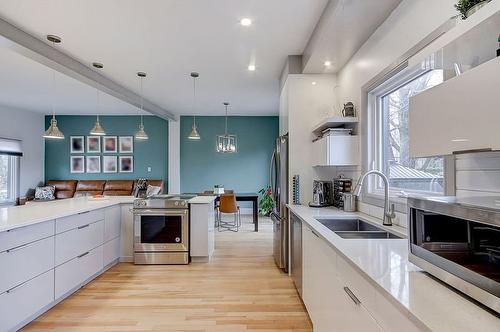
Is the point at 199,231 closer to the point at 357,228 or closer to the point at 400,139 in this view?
the point at 357,228

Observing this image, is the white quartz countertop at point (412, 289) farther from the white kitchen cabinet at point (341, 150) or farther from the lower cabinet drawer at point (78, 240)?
the lower cabinet drawer at point (78, 240)

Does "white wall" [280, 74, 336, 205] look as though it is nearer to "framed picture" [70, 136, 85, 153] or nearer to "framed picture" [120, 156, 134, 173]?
"framed picture" [120, 156, 134, 173]

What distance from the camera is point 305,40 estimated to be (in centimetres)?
332

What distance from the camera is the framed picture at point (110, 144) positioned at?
8062 millimetres

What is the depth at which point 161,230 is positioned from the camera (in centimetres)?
407

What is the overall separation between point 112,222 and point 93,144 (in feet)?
16.2

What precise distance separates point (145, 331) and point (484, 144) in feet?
8.19

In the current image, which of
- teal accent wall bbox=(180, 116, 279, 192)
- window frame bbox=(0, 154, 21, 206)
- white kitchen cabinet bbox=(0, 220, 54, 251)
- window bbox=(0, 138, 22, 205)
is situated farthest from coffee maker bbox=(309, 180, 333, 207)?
window frame bbox=(0, 154, 21, 206)

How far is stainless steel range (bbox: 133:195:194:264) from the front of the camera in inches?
159

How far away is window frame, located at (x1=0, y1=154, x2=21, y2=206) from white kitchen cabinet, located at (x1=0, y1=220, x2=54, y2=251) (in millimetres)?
5719

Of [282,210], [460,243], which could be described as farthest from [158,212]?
[460,243]

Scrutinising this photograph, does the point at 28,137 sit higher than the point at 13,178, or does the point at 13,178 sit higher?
the point at 28,137

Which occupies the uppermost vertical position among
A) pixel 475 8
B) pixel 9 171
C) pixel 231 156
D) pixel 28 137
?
pixel 28 137

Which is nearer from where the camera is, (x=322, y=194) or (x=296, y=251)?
(x=296, y=251)
